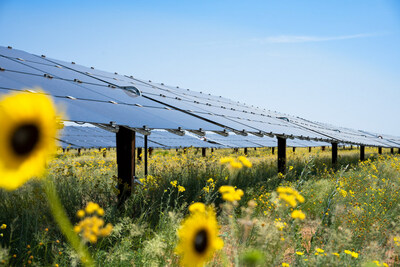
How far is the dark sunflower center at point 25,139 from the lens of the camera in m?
0.71

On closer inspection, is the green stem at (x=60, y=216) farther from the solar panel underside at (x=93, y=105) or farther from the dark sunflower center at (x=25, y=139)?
the solar panel underside at (x=93, y=105)

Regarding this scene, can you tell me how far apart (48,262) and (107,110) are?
8.47 feet

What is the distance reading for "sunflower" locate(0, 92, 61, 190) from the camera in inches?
27.6

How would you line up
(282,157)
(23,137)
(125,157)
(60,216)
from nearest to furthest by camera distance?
(23,137) < (60,216) < (125,157) < (282,157)

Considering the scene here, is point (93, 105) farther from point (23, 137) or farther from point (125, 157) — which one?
point (23, 137)

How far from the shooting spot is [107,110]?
5.49 m

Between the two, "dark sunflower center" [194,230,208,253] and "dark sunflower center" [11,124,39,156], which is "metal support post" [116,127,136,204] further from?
"dark sunflower center" [11,124,39,156]

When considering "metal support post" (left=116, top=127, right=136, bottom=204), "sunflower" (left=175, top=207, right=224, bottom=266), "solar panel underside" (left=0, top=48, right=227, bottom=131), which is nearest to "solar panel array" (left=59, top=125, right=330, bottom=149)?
"solar panel underside" (left=0, top=48, right=227, bottom=131)

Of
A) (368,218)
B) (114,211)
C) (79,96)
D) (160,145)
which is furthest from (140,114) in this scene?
(160,145)

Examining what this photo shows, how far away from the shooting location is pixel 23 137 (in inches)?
28.9

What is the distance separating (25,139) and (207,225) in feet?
1.98

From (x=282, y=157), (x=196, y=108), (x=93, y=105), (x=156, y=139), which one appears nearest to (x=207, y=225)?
(x=93, y=105)

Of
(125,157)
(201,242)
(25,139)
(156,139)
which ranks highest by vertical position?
(25,139)

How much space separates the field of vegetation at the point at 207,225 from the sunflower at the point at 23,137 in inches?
6.1
